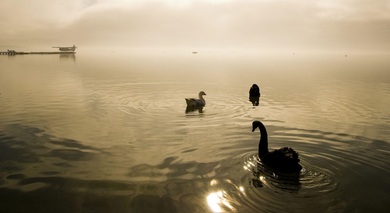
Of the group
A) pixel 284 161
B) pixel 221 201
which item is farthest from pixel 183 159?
pixel 284 161

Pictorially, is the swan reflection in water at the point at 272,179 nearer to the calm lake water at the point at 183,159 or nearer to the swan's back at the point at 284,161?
the calm lake water at the point at 183,159

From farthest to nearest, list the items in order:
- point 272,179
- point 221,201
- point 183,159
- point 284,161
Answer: point 183,159 < point 284,161 < point 272,179 < point 221,201

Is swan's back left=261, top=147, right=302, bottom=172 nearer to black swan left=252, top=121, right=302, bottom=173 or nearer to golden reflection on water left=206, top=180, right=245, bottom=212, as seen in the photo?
black swan left=252, top=121, right=302, bottom=173

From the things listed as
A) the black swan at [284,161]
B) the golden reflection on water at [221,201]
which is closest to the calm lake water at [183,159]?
the golden reflection on water at [221,201]

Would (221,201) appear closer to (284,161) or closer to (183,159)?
(284,161)

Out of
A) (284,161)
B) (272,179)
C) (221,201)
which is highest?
(284,161)

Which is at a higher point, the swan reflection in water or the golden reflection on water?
the swan reflection in water

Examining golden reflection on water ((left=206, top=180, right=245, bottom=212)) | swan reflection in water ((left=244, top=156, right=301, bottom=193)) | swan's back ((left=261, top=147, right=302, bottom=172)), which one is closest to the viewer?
golden reflection on water ((left=206, top=180, right=245, bottom=212))

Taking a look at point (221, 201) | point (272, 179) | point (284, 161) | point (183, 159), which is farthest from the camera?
point (183, 159)

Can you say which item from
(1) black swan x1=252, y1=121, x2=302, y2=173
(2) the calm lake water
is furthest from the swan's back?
(2) the calm lake water

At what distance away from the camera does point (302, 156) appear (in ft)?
41.4

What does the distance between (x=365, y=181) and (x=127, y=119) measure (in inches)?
523

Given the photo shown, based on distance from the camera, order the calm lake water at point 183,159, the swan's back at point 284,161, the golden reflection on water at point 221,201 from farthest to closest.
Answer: the swan's back at point 284,161
the calm lake water at point 183,159
the golden reflection on water at point 221,201

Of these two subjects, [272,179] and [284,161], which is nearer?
[272,179]
